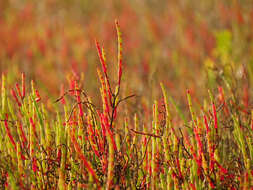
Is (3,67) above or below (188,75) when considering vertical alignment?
above

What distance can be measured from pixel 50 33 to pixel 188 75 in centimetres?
200

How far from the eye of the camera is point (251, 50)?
3262 millimetres

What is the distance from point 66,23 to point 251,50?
8.43 ft

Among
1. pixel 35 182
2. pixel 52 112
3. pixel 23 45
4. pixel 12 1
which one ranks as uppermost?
pixel 12 1

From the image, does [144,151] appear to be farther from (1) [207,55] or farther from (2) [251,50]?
(1) [207,55]

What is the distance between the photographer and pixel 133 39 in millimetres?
4328

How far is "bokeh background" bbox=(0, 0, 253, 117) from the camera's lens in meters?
3.28

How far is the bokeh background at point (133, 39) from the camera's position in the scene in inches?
129

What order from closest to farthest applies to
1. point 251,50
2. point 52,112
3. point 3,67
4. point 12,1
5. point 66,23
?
point 52,112
point 251,50
point 3,67
point 66,23
point 12,1

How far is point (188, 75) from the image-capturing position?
10.8 feet

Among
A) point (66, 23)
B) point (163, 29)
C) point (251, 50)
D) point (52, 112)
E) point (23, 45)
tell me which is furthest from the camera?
point (66, 23)

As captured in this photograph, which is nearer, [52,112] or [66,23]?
[52,112]


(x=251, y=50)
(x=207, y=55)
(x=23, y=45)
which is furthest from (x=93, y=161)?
(x=23, y=45)

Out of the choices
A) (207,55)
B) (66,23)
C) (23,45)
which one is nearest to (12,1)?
(66,23)
